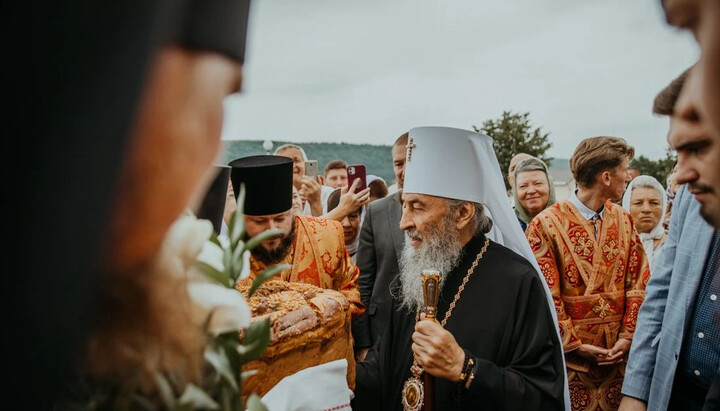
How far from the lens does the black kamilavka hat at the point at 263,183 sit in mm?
Result: 2879

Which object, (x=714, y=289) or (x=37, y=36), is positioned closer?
(x=37, y=36)

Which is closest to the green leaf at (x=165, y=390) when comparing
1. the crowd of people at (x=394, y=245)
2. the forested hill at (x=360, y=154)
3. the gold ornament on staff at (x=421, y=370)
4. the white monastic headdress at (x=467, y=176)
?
the crowd of people at (x=394, y=245)

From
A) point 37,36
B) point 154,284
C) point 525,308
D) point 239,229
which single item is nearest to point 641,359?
point 525,308

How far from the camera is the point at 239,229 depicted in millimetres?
759

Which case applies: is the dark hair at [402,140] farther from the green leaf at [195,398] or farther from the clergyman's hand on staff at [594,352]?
the green leaf at [195,398]

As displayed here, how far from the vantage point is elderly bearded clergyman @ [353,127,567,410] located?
6.81 feet

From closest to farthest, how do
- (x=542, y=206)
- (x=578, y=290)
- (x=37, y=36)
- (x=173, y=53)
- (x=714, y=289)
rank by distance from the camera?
(x=37, y=36) < (x=173, y=53) < (x=714, y=289) < (x=578, y=290) < (x=542, y=206)

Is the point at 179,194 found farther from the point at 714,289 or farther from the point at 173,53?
the point at 714,289

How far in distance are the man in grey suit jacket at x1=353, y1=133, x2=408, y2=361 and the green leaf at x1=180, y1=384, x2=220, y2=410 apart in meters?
2.80

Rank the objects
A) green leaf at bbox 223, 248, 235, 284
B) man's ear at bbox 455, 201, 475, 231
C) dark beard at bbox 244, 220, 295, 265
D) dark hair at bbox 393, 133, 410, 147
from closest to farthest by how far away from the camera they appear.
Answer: green leaf at bbox 223, 248, 235, 284 < man's ear at bbox 455, 201, 475, 231 < dark beard at bbox 244, 220, 295, 265 < dark hair at bbox 393, 133, 410, 147

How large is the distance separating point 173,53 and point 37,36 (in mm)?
134

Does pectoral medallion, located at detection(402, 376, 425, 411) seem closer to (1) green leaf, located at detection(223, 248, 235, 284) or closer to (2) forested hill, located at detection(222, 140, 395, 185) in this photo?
(1) green leaf, located at detection(223, 248, 235, 284)

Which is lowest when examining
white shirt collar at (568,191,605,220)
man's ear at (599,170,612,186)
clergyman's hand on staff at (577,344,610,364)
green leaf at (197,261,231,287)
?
clergyman's hand on staff at (577,344,610,364)

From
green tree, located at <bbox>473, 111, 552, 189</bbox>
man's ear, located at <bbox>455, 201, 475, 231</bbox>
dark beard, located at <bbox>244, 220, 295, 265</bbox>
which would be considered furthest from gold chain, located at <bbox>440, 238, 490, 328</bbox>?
green tree, located at <bbox>473, 111, 552, 189</bbox>
